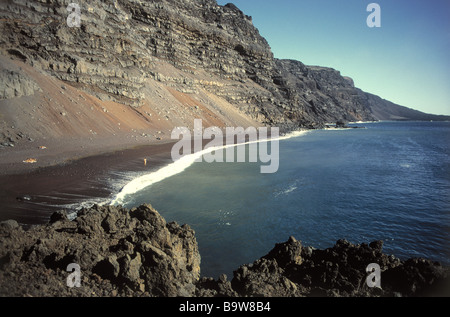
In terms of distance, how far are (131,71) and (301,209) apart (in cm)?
3479

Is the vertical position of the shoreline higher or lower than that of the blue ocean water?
higher

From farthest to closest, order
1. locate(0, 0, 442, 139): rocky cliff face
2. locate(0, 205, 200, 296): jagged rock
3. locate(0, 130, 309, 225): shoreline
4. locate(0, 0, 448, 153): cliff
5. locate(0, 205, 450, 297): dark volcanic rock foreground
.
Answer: locate(0, 0, 442, 139): rocky cliff face
locate(0, 0, 448, 153): cliff
locate(0, 130, 309, 225): shoreline
locate(0, 205, 450, 297): dark volcanic rock foreground
locate(0, 205, 200, 296): jagged rock

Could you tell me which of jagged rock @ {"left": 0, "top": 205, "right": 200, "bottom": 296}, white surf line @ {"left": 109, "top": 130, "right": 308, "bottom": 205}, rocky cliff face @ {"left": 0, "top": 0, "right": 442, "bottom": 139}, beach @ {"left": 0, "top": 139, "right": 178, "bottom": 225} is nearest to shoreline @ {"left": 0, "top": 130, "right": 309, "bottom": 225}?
beach @ {"left": 0, "top": 139, "right": 178, "bottom": 225}

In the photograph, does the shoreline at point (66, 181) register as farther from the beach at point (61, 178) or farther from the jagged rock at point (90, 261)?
the jagged rock at point (90, 261)

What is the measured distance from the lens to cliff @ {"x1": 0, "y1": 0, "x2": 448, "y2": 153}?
76.3 feet

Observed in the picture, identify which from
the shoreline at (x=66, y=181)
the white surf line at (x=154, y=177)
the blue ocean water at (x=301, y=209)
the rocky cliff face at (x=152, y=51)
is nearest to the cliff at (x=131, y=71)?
the rocky cliff face at (x=152, y=51)

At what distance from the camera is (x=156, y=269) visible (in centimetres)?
443

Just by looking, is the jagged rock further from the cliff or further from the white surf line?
the cliff

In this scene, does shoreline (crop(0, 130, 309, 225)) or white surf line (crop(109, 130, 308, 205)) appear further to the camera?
white surf line (crop(109, 130, 308, 205))

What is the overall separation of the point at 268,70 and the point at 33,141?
7357cm

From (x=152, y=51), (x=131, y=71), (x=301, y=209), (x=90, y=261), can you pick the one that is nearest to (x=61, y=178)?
(x=90, y=261)

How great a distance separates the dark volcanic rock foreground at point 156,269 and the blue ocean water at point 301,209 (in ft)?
6.81

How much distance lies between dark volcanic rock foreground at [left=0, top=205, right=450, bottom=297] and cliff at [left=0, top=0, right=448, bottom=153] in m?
17.5
